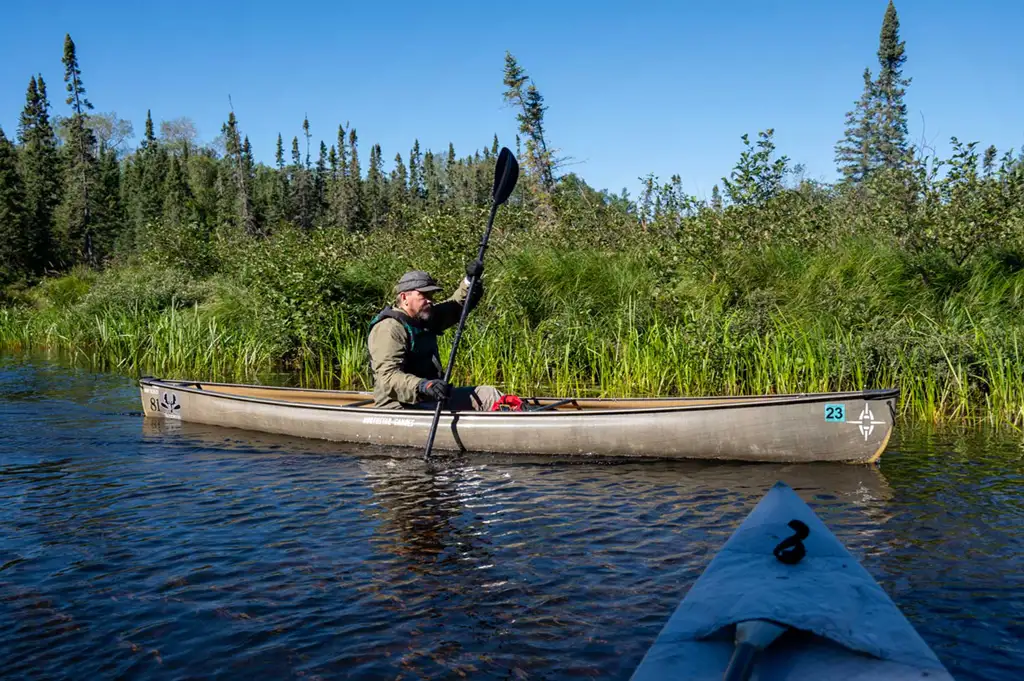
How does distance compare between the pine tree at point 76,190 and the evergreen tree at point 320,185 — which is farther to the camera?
the evergreen tree at point 320,185

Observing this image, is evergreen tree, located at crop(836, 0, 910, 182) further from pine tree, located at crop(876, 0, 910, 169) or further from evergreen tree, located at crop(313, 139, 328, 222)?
evergreen tree, located at crop(313, 139, 328, 222)

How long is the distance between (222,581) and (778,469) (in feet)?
15.8

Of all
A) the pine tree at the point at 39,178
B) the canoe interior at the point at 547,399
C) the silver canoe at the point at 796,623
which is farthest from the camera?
the pine tree at the point at 39,178

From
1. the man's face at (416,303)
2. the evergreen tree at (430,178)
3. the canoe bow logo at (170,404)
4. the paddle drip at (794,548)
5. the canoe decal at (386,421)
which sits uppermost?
the evergreen tree at (430,178)

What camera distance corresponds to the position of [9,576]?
5.04 m

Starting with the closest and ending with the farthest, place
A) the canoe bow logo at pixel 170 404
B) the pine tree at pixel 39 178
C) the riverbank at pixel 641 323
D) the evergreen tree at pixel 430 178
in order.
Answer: the riverbank at pixel 641 323, the canoe bow logo at pixel 170 404, the pine tree at pixel 39 178, the evergreen tree at pixel 430 178

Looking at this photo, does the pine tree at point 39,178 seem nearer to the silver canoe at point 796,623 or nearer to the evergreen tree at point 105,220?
the evergreen tree at point 105,220

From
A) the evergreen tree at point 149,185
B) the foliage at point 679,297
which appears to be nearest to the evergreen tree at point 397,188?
the evergreen tree at point 149,185

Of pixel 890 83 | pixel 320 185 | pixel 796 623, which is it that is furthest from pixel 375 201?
pixel 796 623

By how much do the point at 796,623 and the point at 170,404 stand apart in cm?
895

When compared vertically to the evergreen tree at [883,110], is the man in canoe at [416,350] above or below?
below

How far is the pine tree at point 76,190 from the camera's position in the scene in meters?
50.7

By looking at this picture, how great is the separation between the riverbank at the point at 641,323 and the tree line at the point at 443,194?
656 mm

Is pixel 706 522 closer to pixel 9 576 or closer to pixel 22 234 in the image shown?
pixel 9 576
